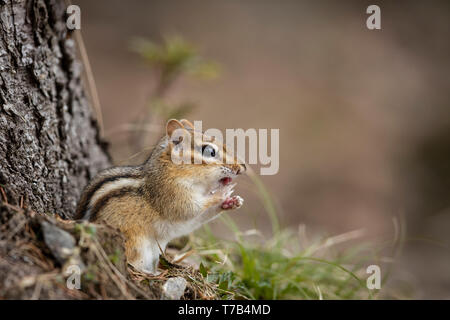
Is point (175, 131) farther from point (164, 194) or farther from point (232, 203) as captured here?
point (232, 203)

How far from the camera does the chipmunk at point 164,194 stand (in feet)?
9.13

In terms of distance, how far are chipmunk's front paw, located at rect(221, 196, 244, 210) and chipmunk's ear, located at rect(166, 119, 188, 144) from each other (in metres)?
0.52

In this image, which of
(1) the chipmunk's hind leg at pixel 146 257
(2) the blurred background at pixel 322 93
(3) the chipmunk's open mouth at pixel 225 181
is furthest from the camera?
(2) the blurred background at pixel 322 93

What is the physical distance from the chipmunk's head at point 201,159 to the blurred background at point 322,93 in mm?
3910

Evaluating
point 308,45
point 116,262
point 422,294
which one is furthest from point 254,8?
point 116,262

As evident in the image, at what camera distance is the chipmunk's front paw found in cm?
300

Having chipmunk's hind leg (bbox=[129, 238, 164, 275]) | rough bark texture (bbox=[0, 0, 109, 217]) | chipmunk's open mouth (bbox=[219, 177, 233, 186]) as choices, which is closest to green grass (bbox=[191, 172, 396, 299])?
chipmunk's hind leg (bbox=[129, 238, 164, 275])

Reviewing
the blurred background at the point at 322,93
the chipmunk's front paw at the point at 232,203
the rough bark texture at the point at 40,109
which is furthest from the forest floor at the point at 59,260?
the blurred background at the point at 322,93

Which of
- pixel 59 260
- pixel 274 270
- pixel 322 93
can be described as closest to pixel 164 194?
pixel 59 260

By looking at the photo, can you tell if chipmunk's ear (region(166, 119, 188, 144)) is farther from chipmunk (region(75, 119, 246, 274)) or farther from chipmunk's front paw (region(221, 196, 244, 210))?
chipmunk's front paw (region(221, 196, 244, 210))

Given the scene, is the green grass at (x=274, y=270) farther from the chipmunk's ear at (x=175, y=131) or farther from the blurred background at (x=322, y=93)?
the blurred background at (x=322, y=93)

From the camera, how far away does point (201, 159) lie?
2994 mm

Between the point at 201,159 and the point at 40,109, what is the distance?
3.79ft
